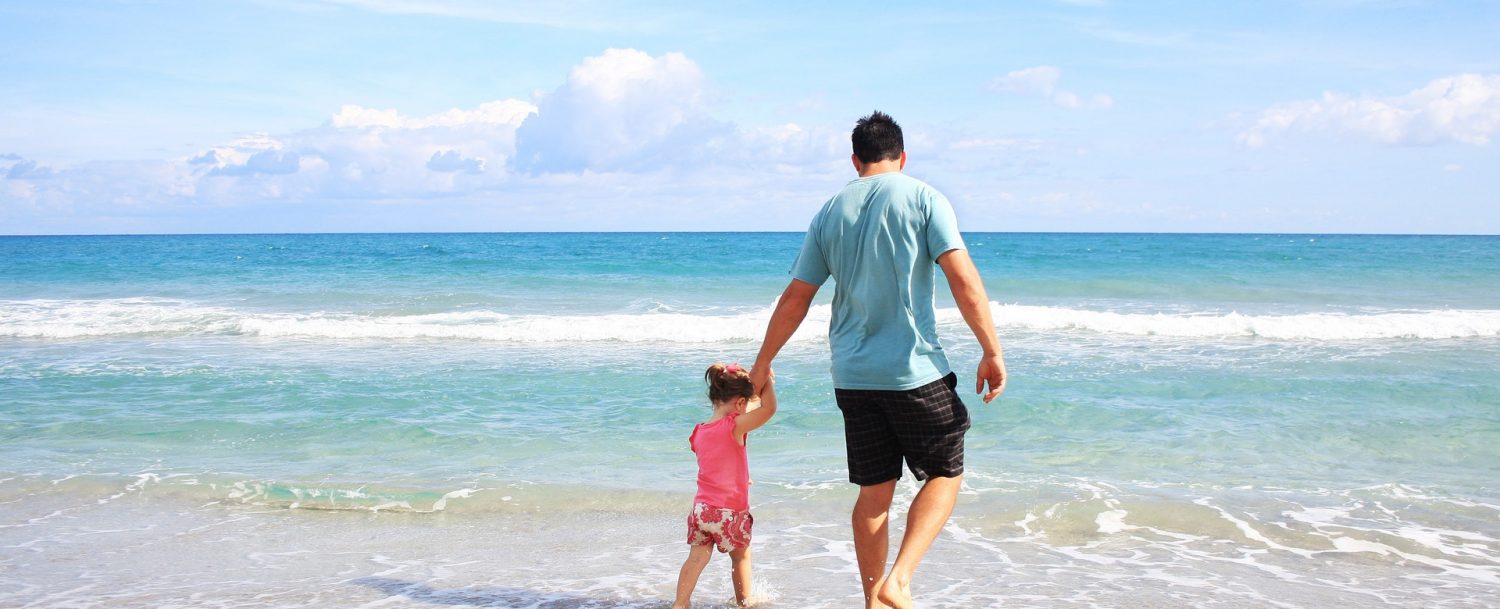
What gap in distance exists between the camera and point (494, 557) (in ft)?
16.1

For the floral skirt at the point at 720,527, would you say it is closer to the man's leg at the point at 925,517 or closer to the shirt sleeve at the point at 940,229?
the man's leg at the point at 925,517

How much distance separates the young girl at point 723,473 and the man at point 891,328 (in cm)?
30

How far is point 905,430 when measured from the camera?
348 cm

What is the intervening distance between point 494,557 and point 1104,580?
278 cm

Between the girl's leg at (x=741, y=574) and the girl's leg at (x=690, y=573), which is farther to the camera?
the girl's leg at (x=741, y=574)

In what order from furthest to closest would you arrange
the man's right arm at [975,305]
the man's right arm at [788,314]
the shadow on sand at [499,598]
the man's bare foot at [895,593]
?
the shadow on sand at [499,598], the man's right arm at [788,314], the man's bare foot at [895,593], the man's right arm at [975,305]

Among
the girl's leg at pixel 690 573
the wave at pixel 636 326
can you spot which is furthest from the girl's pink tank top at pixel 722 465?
the wave at pixel 636 326

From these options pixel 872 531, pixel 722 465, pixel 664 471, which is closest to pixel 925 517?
pixel 872 531

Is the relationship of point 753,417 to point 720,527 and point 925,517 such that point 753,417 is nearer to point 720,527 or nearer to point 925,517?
point 720,527

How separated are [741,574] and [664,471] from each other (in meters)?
2.42

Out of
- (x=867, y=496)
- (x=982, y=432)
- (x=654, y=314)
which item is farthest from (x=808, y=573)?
(x=654, y=314)

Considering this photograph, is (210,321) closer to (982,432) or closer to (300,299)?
(300,299)

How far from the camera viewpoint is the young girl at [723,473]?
3.93 metres

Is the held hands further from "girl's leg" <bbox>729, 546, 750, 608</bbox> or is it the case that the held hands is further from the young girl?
"girl's leg" <bbox>729, 546, 750, 608</bbox>
